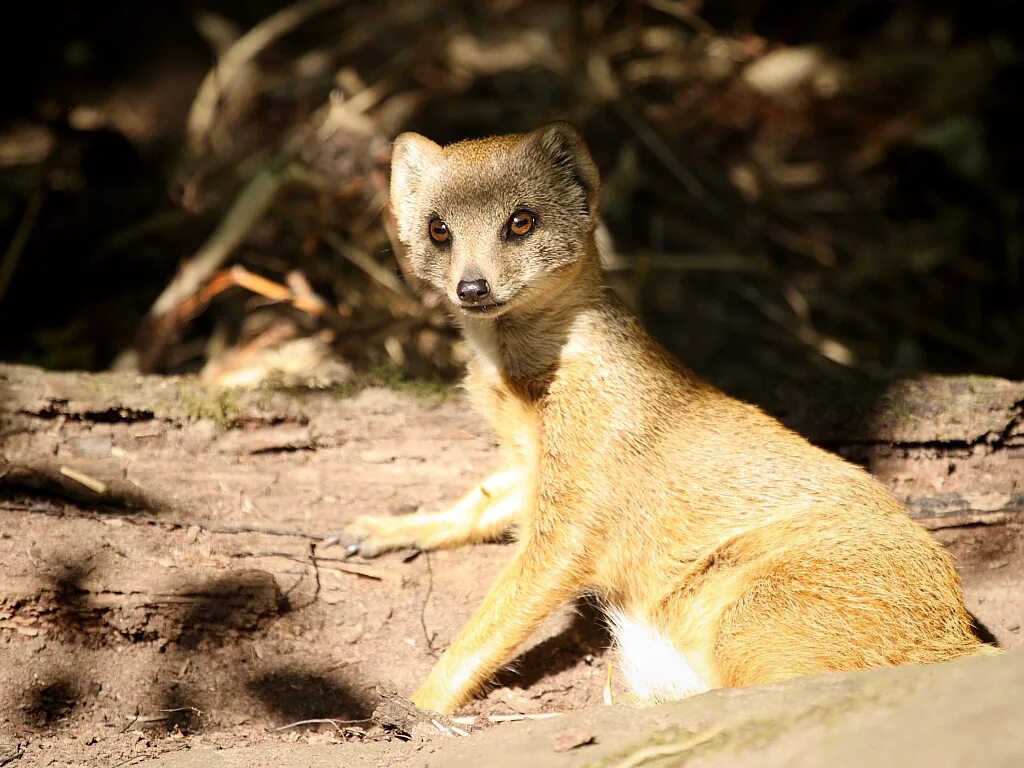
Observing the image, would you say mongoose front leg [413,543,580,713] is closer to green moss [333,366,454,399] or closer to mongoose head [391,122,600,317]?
mongoose head [391,122,600,317]

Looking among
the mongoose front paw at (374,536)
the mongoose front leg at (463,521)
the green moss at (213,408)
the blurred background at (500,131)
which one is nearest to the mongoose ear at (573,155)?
the mongoose front leg at (463,521)

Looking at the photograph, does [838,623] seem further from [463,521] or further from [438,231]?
[438,231]

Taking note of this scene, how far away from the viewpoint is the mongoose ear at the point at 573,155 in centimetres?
425

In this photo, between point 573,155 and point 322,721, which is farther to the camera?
point 573,155

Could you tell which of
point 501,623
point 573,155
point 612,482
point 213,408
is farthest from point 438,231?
point 501,623

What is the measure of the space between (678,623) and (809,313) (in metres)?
4.31

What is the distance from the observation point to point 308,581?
4277 mm

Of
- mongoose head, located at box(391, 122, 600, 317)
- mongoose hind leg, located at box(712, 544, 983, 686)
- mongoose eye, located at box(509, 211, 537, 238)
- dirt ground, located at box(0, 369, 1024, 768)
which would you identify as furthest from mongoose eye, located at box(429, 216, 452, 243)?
mongoose hind leg, located at box(712, 544, 983, 686)

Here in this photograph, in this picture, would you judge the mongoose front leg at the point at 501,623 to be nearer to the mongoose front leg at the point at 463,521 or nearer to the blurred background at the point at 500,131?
the mongoose front leg at the point at 463,521

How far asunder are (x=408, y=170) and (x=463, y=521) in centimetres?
159

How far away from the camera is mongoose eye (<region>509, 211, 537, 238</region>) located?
13.6 feet

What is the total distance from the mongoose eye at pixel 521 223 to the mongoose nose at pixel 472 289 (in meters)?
0.34

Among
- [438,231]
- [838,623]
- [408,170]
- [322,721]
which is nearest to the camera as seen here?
[838,623]

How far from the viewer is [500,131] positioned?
25.6ft
